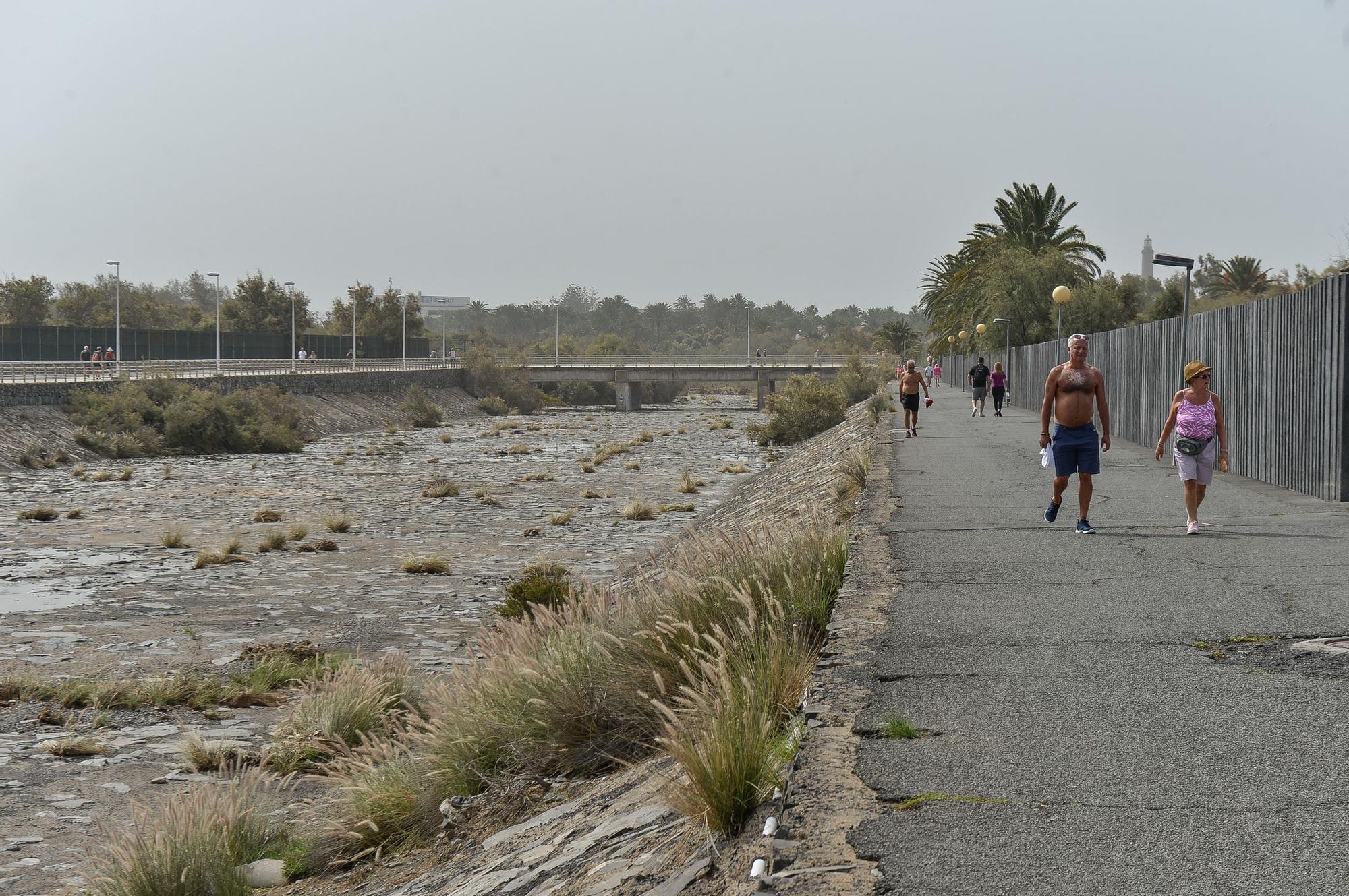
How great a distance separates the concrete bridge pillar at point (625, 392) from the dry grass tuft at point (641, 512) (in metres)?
77.1

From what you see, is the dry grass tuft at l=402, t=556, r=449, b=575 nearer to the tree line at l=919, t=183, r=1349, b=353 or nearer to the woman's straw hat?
the woman's straw hat

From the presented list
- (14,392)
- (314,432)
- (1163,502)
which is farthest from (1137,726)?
(314,432)

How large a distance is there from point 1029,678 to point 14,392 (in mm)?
49160

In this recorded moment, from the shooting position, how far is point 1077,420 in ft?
42.6

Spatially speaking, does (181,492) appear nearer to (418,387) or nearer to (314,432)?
(314,432)

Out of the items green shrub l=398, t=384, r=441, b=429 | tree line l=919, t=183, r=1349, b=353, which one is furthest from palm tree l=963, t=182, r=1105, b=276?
green shrub l=398, t=384, r=441, b=429

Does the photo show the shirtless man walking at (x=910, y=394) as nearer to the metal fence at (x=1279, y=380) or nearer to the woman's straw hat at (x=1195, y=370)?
the metal fence at (x=1279, y=380)

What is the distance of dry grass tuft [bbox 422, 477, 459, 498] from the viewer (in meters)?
39.8

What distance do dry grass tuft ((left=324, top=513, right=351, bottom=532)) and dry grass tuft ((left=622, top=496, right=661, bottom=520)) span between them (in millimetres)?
7171

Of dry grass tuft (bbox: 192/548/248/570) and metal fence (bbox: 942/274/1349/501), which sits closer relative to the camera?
metal fence (bbox: 942/274/1349/501)

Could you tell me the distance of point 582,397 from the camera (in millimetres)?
124625

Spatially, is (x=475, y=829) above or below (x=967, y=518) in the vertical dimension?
A: below

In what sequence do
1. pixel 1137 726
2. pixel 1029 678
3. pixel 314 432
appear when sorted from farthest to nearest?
pixel 314 432
pixel 1029 678
pixel 1137 726

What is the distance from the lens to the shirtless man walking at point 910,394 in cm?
2966
